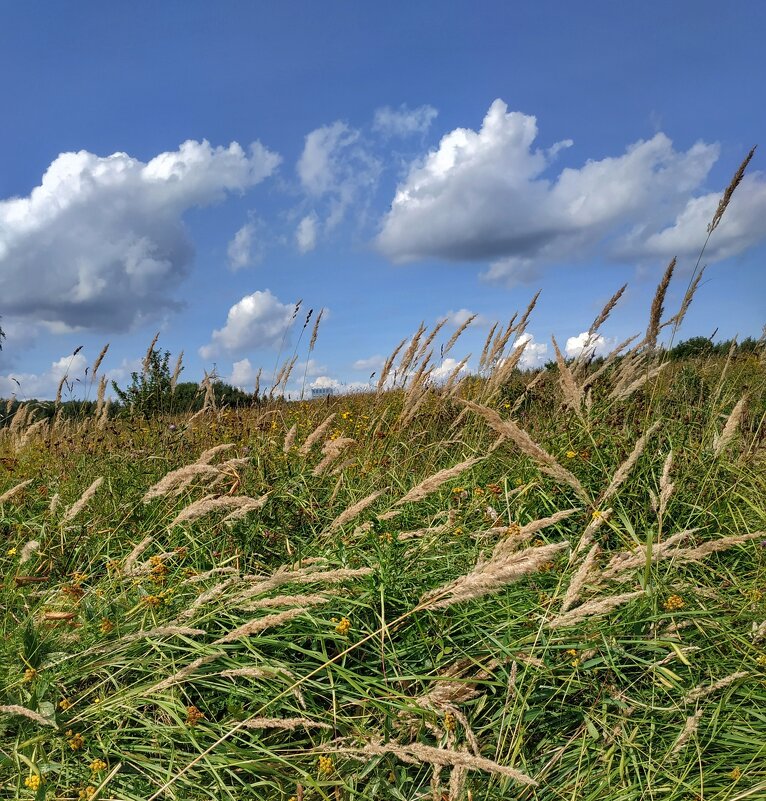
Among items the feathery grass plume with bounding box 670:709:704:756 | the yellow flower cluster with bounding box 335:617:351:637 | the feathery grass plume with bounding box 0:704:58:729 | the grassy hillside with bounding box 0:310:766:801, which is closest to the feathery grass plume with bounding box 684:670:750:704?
the grassy hillside with bounding box 0:310:766:801

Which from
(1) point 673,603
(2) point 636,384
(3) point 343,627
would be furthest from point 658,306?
(3) point 343,627

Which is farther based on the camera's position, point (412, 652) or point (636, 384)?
point (636, 384)

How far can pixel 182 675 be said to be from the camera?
183 cm

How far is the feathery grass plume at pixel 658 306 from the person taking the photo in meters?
3.40

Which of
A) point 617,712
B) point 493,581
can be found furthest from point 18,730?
point 617,712

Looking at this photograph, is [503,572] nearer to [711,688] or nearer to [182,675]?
[711,688]

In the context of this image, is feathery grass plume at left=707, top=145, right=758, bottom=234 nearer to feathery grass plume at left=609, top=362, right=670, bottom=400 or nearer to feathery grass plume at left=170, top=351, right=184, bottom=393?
feathery grass plume at left=609, top=362, right=670, bottom=400

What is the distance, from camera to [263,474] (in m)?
3.41

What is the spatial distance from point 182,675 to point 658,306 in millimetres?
2971

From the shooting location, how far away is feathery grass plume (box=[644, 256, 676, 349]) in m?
3.40

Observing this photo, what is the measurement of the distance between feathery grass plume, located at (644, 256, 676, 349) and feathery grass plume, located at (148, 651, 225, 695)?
2.79 meters

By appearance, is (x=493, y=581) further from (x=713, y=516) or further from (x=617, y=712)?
(x=713, y=516)

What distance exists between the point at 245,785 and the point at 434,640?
0.72m

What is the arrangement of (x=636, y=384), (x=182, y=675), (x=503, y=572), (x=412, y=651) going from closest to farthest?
(x=503, y=572)
(x=182, y=675)
(x=412, y=651)
(x=636, y=384)
